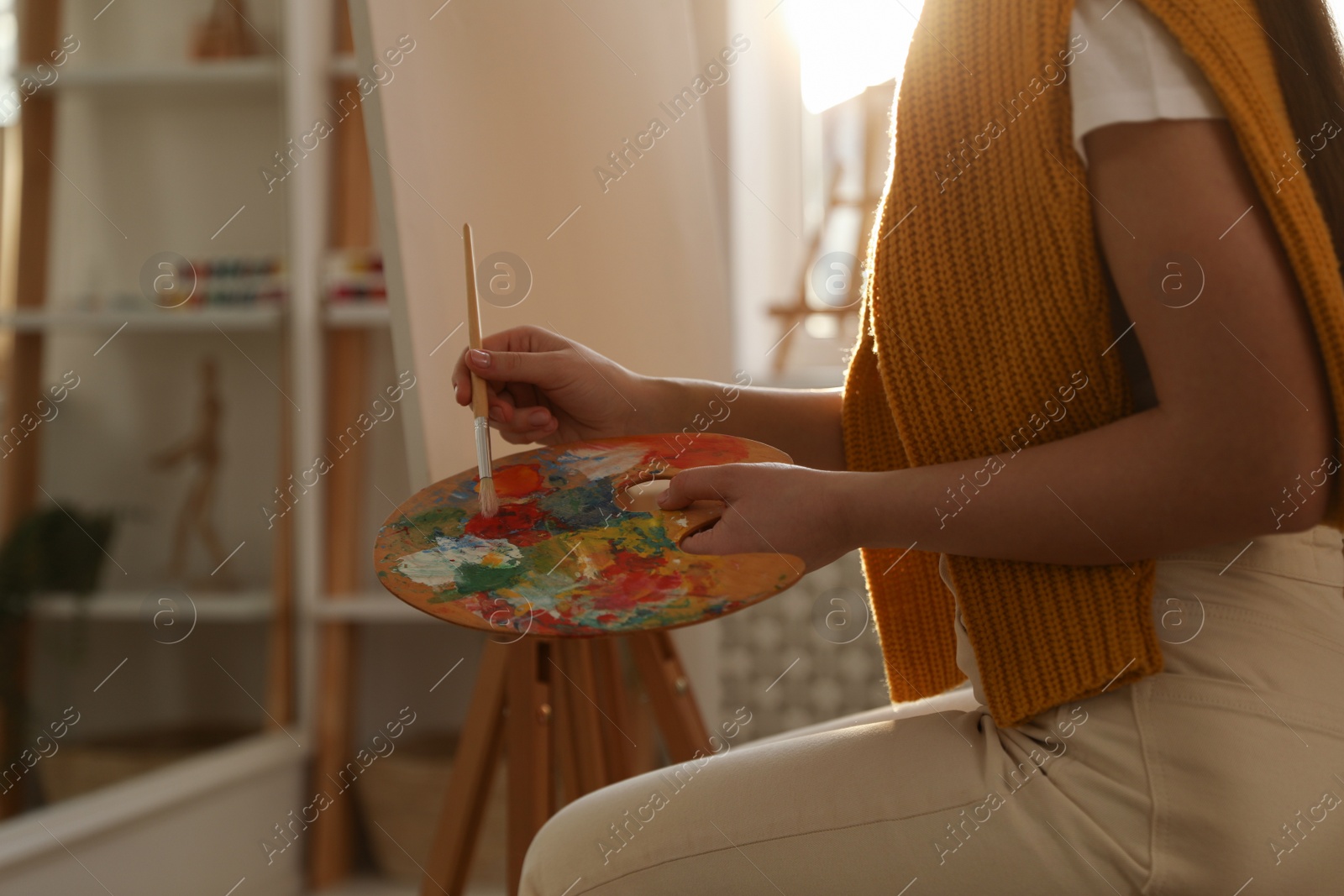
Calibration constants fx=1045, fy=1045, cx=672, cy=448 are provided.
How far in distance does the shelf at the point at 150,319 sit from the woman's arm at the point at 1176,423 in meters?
1.29

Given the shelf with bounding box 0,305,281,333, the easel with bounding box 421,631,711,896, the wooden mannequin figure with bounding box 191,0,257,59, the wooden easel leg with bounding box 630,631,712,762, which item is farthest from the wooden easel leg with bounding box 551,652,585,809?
the wooden mannequin figure with bounding box 191,0,257,59

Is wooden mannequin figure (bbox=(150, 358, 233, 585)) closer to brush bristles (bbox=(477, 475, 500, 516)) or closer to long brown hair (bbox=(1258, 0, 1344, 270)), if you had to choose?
brush bristles (bbox=(477, 475, 500, 516))

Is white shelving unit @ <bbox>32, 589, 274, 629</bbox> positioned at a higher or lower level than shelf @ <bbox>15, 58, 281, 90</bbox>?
lower

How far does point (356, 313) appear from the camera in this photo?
200 centimetres

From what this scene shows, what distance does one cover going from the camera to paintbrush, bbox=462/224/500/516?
0.74 m

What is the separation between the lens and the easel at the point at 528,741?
3.16 feet

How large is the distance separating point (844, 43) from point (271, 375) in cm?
140

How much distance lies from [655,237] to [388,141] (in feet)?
1.88

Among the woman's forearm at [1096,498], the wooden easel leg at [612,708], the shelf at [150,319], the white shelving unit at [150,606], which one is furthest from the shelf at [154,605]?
the woman's forearm at [1096,498]

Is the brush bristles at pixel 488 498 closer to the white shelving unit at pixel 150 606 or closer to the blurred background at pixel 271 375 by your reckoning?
the blurred background at pixel 271 375

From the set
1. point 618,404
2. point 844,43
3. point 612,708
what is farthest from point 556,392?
point 844,43

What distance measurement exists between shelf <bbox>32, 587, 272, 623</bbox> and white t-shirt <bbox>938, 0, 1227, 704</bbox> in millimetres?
1495

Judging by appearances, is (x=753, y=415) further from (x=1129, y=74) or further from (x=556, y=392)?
(x=1129, y=74)

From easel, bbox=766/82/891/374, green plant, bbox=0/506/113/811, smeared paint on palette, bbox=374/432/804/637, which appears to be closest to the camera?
smeared paint on palette, bbox=374/432/804/637
